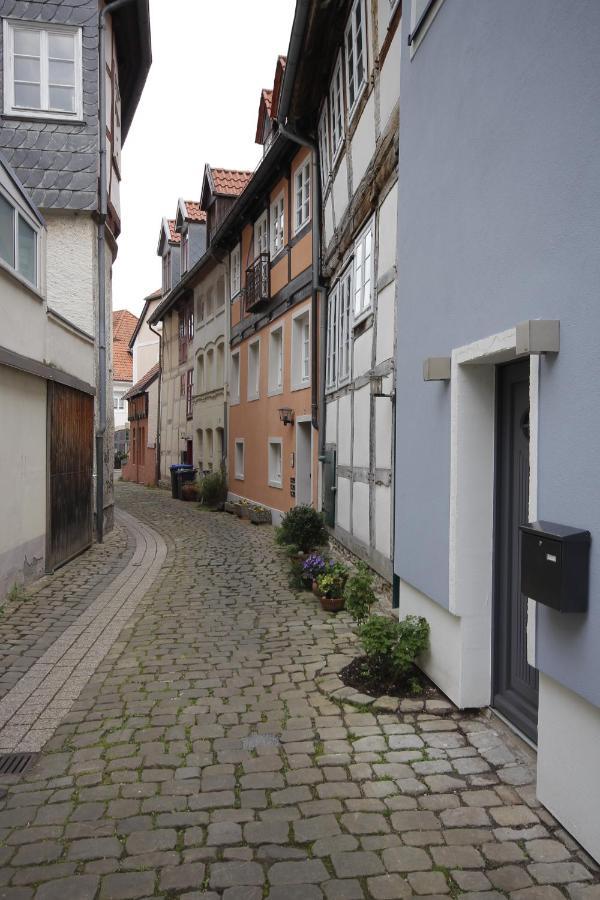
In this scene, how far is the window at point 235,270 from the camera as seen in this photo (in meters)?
18.2

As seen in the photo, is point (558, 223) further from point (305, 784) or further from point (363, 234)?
point (363, 234)

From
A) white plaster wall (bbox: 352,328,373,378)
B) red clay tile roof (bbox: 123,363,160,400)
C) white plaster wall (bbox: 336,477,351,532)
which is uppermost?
red clay tile roof (bbox: 123,363,160,400)

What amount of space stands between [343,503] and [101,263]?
6237 millimetres

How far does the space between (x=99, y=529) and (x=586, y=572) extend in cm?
1023

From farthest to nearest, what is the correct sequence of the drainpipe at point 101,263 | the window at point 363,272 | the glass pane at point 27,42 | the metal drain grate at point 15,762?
the drainpipe at point 101,263 < the glass pane at point 27,42 < the window at point 363,272 < the metal drain grate at point 15,762

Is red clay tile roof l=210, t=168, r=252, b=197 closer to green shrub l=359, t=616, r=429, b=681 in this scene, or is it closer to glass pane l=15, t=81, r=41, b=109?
glass pane l=15, t=81, r=41, b=109

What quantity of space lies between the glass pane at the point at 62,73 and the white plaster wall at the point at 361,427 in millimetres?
7525

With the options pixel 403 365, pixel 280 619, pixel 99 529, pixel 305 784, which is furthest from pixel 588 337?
pixel 99 529

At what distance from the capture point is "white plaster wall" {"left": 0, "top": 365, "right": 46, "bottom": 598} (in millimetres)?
7312

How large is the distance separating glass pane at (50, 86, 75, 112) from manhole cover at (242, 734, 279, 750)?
35.8 feet

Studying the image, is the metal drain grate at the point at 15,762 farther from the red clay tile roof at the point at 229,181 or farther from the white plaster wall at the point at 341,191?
the red clay tile roof at the point at 229,181

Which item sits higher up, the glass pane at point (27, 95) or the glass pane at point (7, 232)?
the glass pane at point (27, 95)

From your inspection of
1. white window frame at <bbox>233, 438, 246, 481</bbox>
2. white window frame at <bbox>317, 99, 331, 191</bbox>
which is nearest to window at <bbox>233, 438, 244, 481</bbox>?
white window frame at <bbox>233, 438, 246, 481</bbox>

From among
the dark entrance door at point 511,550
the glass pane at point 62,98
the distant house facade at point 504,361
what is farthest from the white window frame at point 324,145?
the dark entrance door at point 511,550
